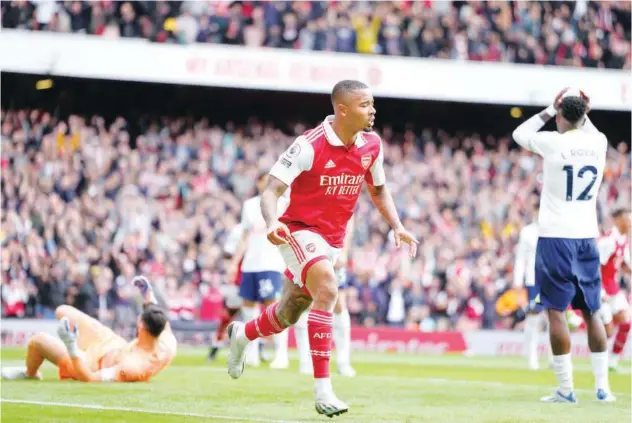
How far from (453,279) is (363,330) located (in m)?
3.41

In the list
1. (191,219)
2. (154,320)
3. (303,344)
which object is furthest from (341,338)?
(191,219)

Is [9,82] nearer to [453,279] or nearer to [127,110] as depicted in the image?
[127,110]

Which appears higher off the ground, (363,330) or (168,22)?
(168,22)

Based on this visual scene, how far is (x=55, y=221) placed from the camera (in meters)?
24.0

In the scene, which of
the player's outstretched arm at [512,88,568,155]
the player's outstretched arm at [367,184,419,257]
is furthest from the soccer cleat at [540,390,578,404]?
the player's outstretched arm at [367,184,419,257]

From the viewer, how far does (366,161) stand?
28.9ft

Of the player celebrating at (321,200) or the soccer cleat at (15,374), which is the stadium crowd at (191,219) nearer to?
the soccer cleat at (15,374)

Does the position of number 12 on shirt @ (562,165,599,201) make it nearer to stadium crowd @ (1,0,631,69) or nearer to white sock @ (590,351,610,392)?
white sock @ (590,351,610,392)

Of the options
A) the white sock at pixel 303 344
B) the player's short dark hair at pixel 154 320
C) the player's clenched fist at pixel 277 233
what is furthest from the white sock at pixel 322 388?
the white sock at pixel 303 344

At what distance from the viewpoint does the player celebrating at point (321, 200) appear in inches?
326

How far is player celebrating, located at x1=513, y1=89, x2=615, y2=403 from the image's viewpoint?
33.6 feet

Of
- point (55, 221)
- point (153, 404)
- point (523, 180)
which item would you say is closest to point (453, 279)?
point (523, 180)

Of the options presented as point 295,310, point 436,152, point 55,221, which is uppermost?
point 436,152

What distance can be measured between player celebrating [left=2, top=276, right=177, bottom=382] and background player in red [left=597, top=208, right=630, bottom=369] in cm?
617
